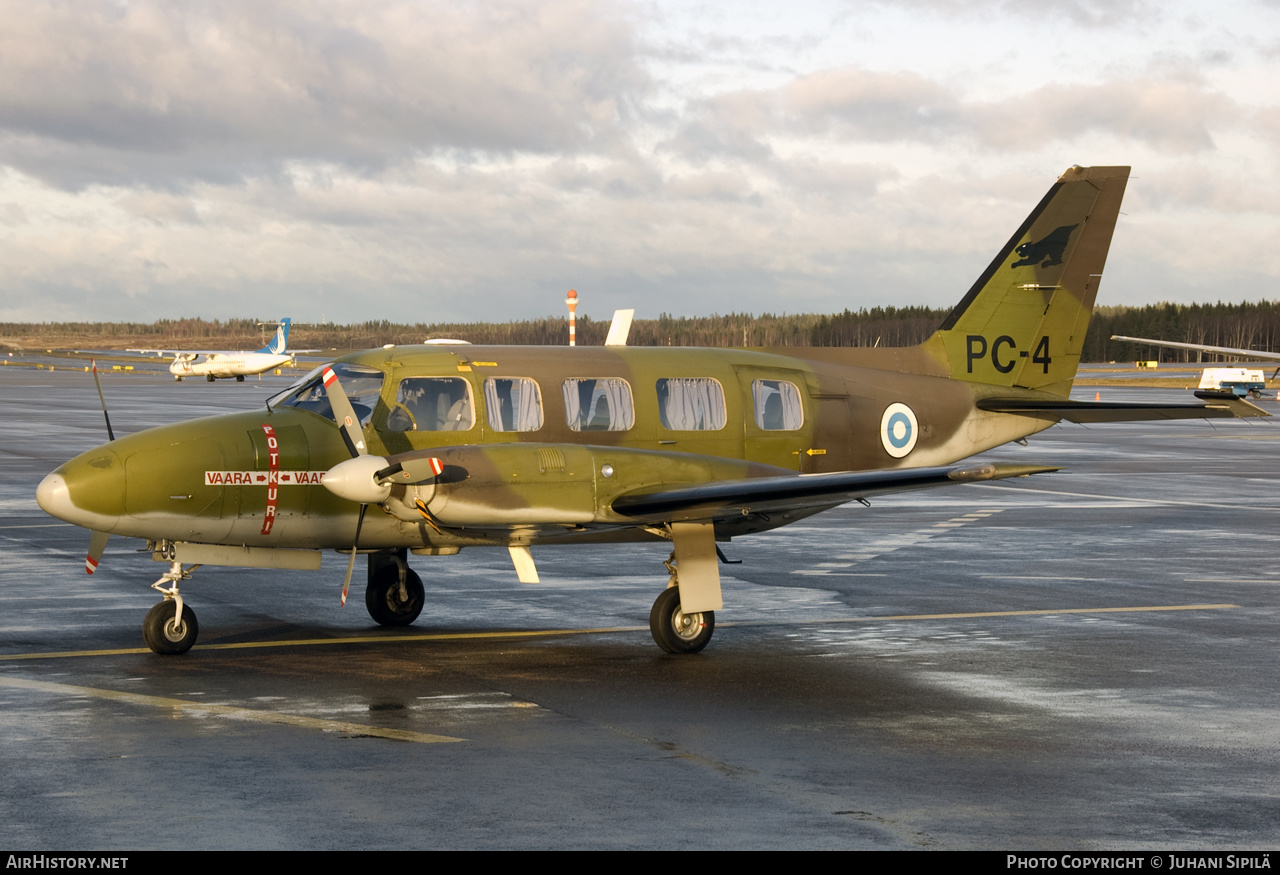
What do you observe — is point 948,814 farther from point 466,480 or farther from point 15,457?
point 15,457

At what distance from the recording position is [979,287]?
16.6 m

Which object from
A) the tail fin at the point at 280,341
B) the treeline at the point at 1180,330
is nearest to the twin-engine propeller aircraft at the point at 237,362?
the tail fin at the point at 280,341

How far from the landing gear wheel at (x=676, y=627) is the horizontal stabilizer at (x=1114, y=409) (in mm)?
5234

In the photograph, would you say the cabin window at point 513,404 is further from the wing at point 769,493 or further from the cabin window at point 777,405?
the cabin window at point 777,405

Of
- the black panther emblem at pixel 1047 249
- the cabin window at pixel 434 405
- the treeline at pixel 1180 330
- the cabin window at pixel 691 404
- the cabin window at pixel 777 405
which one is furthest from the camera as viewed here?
the treeline at pixel 1180 330

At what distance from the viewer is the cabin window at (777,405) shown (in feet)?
47.0

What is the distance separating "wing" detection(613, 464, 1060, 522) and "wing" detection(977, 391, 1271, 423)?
257 centimetres

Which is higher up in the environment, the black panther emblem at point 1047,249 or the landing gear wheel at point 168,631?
the black panther emblem at point 1047,249

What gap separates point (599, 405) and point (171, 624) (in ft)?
15.2

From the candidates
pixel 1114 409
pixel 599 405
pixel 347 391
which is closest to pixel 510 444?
pixel 599 405

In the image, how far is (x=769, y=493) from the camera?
11.6m

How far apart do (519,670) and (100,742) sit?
3775 mm

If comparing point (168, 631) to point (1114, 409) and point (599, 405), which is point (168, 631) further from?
point (1114, 409)
